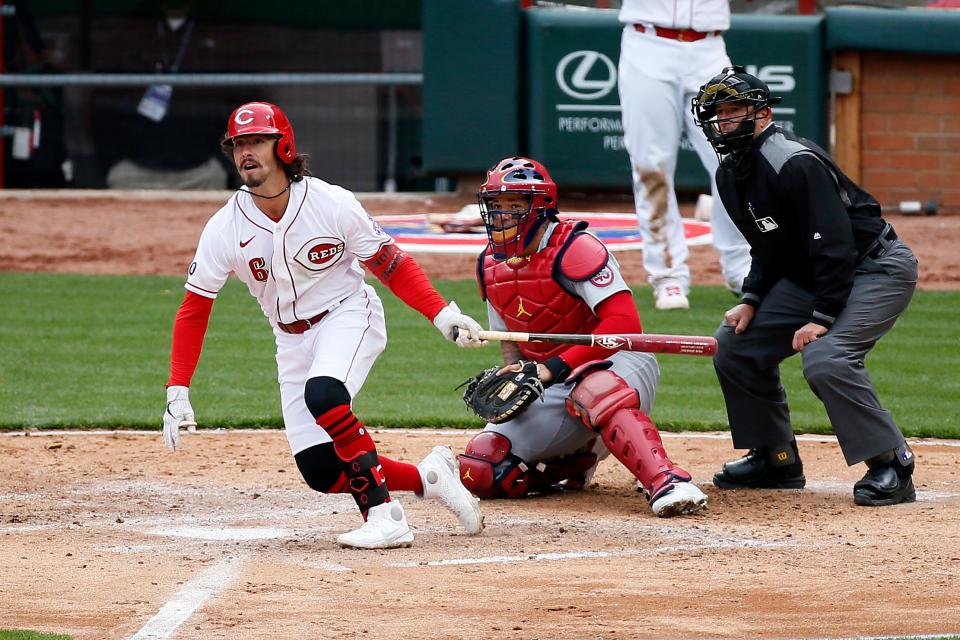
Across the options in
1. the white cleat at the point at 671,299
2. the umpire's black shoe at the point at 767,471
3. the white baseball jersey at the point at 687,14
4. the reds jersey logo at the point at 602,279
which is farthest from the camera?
the white cleat at the point at 671,299

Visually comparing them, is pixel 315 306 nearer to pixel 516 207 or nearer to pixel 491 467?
pixel 516 207

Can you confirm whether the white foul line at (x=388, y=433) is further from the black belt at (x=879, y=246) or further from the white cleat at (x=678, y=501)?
the white cleat at (x=678, y=501)

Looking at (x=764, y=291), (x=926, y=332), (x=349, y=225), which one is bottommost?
(x=926, y=332)

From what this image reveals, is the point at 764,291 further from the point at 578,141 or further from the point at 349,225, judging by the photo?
the point at 578,141

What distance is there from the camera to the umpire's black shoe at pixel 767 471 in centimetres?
607

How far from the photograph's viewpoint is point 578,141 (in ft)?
47.4

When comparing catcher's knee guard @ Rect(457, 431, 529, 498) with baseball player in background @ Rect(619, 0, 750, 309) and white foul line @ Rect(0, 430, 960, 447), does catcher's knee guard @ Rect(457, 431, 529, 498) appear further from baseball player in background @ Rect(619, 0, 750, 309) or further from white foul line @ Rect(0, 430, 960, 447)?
baseball player in background @ Rect(619, 0, 750, 309)

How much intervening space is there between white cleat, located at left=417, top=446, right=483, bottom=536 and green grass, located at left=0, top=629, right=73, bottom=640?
5.29 feet

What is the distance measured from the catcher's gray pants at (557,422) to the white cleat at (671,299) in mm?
4032

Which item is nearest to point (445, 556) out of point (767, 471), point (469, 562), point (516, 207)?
point (469, 562)

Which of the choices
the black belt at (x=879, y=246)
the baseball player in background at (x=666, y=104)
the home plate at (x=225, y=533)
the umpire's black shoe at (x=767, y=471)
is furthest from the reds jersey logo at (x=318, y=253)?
the baseball player in background at (x=666, y=104)

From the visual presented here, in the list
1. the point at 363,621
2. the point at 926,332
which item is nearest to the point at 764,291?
the point at 363,621

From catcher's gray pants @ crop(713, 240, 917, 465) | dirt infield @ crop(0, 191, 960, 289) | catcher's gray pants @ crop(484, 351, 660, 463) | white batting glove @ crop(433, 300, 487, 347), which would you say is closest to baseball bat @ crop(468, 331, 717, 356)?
white batting glove @ crop(433, 300, 487, 347)

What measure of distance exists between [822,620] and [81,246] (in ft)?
34.7
